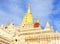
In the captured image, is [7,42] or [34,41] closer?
[7,42]

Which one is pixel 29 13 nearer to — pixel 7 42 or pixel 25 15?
pixel 25 15

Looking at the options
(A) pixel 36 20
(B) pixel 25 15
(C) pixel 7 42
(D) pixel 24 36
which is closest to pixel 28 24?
(A) pixel 36 20

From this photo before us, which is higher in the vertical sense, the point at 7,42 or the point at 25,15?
the point at 25,15

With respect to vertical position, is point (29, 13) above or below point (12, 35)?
above

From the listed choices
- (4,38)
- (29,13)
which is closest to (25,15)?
(29,13)

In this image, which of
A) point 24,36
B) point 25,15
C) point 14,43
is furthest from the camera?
point 25,15

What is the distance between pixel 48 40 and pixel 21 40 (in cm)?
282

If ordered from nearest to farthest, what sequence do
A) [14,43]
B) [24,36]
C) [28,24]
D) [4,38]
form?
[4,38] → [14,43] → [24,36] → [28,24]

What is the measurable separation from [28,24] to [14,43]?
19035mm

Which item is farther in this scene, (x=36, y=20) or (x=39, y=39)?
(x=36, y=20)

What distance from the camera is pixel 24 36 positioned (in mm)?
18094

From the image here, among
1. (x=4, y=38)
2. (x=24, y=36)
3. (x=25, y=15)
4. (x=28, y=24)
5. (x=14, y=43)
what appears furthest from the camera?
(x=25, y=15)

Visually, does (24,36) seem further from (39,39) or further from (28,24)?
(28,24)

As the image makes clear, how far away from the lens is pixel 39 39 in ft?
57.0
